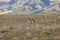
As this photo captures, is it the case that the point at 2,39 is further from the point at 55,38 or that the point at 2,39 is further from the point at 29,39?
the point at 55,38

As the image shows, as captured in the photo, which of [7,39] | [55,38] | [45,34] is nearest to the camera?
[55,38]

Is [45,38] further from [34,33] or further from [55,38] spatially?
[34,33]

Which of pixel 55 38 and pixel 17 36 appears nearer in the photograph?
pixel 55 38

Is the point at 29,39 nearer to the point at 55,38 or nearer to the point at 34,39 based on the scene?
the point at 34,39

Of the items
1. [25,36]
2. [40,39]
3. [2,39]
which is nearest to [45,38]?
[40,39]

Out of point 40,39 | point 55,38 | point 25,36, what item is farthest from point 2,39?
point 55,38

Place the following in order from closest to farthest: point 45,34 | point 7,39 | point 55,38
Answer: point 55,38 → point 7,39 → point 45,34

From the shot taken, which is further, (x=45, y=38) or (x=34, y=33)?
(x=34, y=33)
